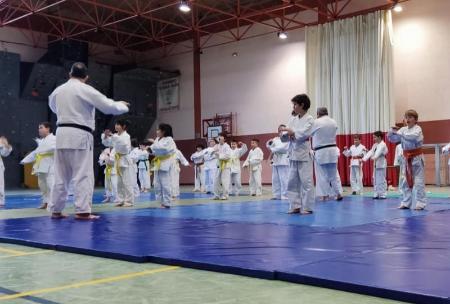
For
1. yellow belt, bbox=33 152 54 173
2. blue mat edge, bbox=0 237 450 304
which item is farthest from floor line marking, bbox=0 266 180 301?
yellow belt, bbox=33 152 54 173

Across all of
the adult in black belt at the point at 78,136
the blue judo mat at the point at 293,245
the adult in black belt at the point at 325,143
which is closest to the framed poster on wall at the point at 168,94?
the adult in black belt at the point at 325,143

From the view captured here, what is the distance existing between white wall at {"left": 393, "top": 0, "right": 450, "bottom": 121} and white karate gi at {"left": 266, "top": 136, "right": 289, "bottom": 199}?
7910 mm

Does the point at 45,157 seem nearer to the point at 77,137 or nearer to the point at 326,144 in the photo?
the point at 77,137

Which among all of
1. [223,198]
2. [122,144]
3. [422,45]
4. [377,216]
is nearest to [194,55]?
[422,45]

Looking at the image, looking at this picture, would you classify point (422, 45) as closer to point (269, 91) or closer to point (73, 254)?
point (269, 91)

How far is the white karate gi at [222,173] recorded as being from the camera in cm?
1191

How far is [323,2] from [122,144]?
1226cm

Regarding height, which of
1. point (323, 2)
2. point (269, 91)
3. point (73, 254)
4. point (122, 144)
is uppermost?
point (323, 2)

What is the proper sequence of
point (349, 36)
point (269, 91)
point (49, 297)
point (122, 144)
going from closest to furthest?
point (49, 297)
point (122, 144)
point (349, 36)
point (269, 91)

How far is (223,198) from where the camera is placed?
11742mm

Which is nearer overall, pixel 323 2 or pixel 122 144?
pixel 122 144

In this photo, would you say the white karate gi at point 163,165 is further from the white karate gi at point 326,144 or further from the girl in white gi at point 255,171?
the girl in white gi at point 255,171

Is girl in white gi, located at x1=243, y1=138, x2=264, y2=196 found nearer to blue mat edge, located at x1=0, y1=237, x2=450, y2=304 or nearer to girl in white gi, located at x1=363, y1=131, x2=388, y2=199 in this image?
girl in white gi, located at x1=363, y1=131, x2=388, y2=199

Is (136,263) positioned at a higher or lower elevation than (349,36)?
lower
